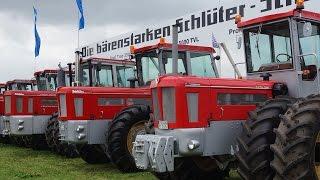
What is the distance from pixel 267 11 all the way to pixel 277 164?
26.3 ft

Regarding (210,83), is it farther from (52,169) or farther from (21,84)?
(21,84)

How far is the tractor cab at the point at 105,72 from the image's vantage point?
1209 centimetres

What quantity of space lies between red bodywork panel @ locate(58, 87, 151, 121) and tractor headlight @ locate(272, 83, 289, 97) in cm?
404

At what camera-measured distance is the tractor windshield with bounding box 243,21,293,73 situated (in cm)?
700

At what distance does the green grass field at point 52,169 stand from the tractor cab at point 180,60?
2.11m

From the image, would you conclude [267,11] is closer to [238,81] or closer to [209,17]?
[209,17]

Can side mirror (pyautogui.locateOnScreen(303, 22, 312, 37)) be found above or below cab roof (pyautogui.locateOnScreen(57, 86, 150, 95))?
above

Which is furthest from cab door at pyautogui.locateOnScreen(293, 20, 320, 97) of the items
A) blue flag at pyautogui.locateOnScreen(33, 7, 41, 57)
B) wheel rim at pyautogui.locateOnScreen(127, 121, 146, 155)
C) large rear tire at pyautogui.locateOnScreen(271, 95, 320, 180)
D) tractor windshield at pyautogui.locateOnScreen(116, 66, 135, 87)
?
blue flag at pyautogui.locateOnScreen(33, 7, 41, 57)

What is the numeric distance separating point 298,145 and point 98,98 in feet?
19.3

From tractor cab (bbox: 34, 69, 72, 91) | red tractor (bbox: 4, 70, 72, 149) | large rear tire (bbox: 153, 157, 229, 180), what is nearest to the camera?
large rear tire (bbox: 153, 157, 229, 180)

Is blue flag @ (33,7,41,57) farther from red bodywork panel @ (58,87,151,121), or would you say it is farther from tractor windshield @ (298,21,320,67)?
tractor windshield @ (298,21,320,67)

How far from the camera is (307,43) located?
6957 mm

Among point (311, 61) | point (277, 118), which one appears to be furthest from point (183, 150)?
point (311, 61)

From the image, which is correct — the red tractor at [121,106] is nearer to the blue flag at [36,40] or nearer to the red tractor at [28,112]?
the red tractor at [28,112]
